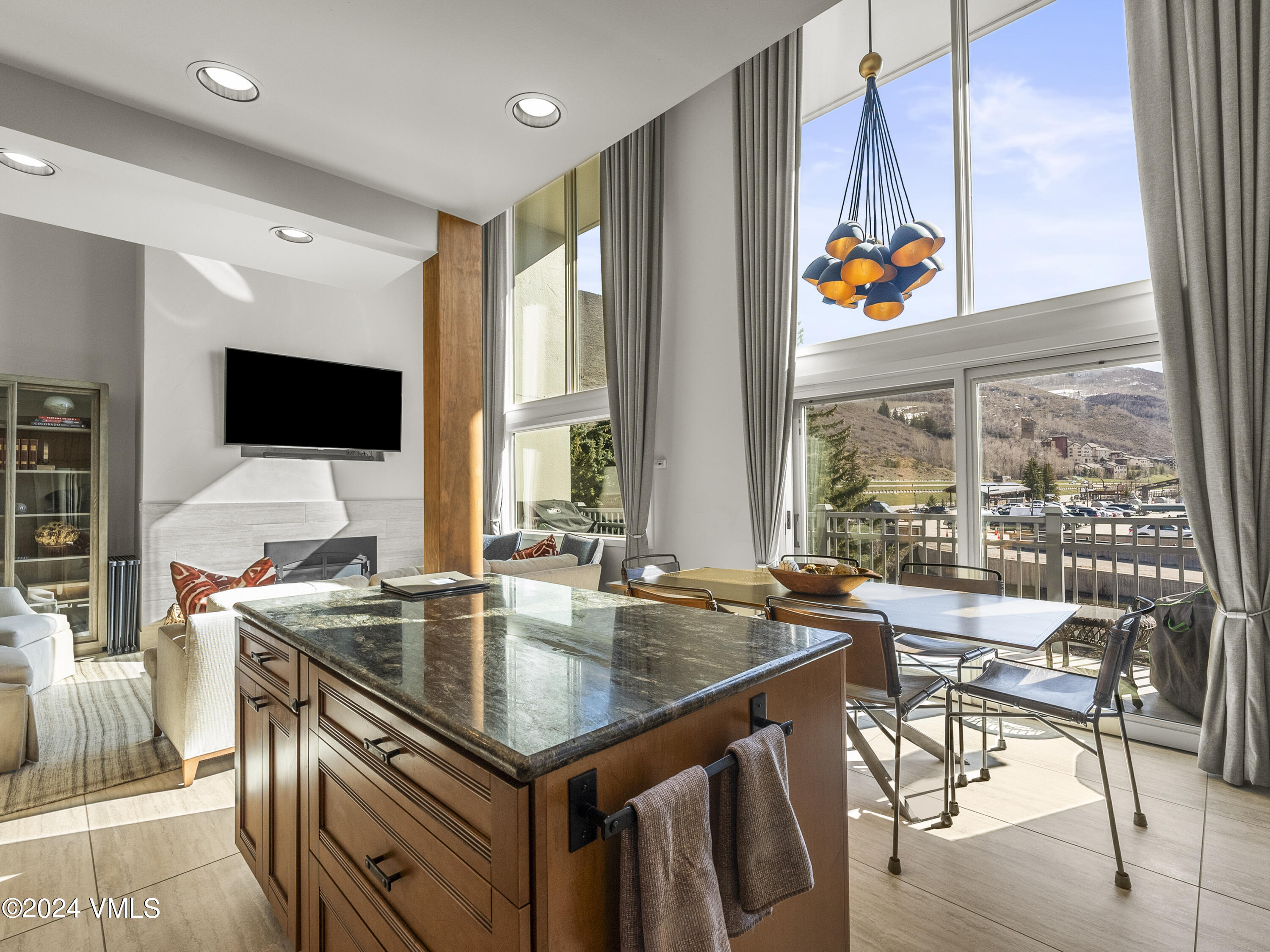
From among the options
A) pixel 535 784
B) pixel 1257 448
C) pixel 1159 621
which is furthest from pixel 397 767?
pixel 1159 621

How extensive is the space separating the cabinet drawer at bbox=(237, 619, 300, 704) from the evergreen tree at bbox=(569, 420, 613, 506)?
14.6 feet

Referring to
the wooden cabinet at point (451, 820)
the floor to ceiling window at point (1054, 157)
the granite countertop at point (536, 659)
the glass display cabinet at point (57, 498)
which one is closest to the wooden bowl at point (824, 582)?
the granite countertop at point (536, 659)

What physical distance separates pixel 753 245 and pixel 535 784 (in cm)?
441

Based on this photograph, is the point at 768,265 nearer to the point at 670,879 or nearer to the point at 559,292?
the point at 559,292

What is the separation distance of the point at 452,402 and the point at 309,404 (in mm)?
3987

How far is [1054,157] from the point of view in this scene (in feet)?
11.3

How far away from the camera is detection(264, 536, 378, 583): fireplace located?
5539 millimetres

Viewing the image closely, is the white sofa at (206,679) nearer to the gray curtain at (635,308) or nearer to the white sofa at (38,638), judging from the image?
the white sofa at (38,638)

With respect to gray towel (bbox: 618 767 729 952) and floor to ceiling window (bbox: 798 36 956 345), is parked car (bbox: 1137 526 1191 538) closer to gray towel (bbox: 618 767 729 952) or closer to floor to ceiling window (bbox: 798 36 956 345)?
floor to ceiling window (bbox: 798 36 956 345)

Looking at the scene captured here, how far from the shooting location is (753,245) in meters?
4.60

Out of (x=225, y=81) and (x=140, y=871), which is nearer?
(x=225, y=81)

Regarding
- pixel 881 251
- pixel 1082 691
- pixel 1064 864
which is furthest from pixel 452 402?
pixel 1064 864

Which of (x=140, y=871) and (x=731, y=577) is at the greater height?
(x=731, y=577)

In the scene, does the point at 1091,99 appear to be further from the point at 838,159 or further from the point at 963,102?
the point at 838,159
